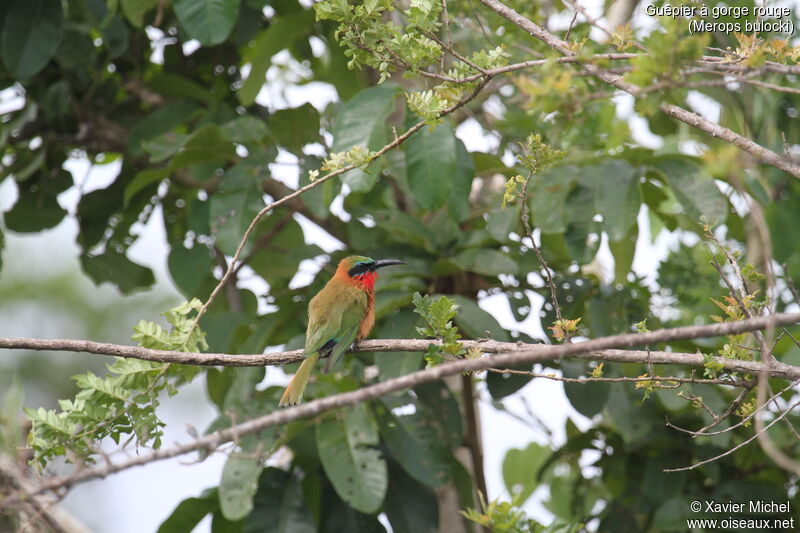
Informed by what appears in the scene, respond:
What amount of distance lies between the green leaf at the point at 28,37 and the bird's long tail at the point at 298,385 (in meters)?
2.06

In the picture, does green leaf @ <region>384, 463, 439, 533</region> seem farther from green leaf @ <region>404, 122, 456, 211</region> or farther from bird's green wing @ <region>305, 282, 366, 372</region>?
green leaf @ <region>404, 122, 456, 211</region>

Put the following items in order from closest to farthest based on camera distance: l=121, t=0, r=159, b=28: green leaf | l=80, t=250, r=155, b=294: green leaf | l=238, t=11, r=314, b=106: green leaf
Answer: l=121, t=0, r=159, b=28: green leaf, l=238, t=11, r=314, b=106: green leaf, l=80, t=250, r=155, b=294: green leaf

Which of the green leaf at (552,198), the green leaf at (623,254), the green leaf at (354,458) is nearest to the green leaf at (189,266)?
the green leaf at (354,458)

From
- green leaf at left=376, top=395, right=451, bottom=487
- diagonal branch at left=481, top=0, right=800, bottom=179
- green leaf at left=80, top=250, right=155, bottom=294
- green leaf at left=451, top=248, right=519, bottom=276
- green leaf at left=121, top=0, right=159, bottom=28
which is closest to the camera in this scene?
diagonal branch at left=481, top=0, right=800, bottom=179

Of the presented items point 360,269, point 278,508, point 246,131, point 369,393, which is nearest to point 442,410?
point 360,269

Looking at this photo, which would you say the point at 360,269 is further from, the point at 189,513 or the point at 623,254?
the point at 189,513

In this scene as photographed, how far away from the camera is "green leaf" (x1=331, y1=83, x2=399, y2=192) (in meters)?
3.51

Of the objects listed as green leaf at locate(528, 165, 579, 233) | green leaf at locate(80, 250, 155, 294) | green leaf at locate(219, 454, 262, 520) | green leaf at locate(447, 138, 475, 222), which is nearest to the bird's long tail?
green leaf at locate(219, 454, 262, 520)

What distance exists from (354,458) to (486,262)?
3.33 feet

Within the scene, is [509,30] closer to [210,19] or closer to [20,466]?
[210,19]

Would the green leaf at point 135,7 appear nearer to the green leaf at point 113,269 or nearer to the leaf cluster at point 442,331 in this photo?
the green leaf at point 113,269

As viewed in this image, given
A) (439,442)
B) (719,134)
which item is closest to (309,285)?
(439,442)

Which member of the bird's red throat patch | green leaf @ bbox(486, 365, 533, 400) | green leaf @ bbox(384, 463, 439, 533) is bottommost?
green leaf @ bbox(384, 463, 439, 533)

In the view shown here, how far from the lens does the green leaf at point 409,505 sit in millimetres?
4207
